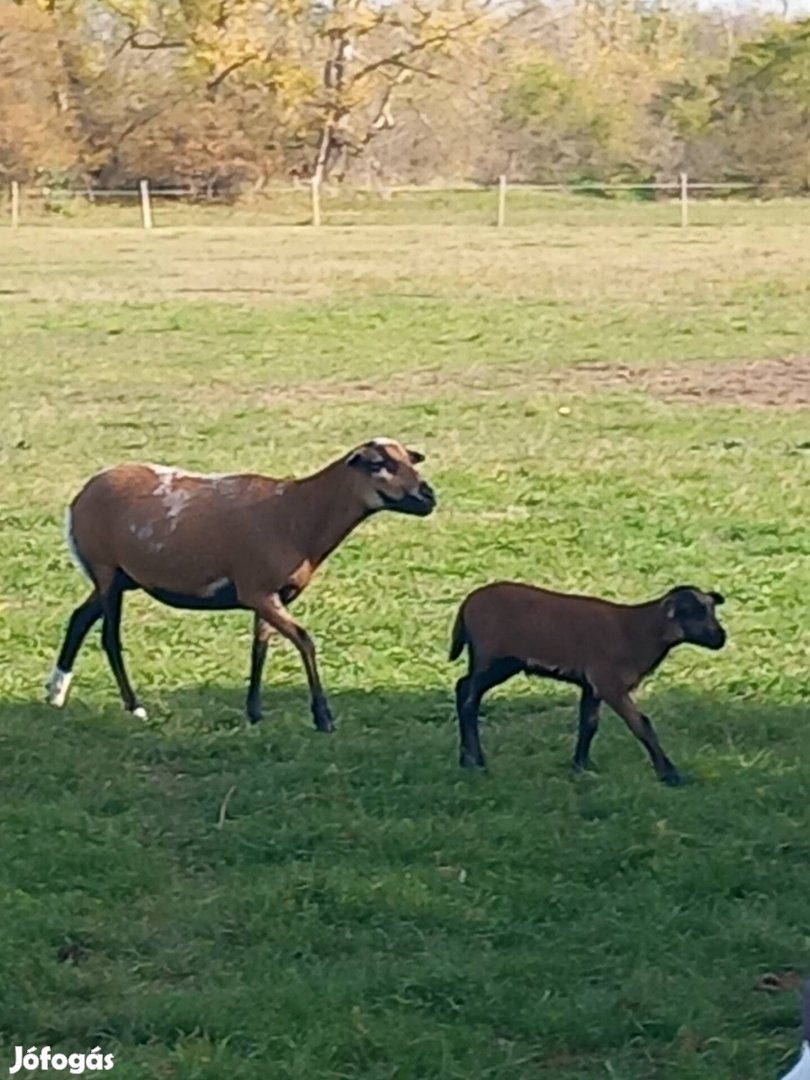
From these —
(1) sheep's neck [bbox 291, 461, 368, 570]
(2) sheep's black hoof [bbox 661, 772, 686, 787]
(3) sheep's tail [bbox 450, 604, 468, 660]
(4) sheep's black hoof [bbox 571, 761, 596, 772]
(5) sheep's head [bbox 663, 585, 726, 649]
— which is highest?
A: (1) sheep's neck [bbox 291, 461, 368, 570]

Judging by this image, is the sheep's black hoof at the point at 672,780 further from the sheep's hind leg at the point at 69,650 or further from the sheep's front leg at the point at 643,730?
the sheep's hind leg at the point at 69,650

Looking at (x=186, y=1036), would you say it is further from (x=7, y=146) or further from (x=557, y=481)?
(x=7, y=146)

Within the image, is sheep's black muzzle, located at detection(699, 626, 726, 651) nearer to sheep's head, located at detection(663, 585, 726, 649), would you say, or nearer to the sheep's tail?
sheep's head, located at detection(663, 585, 726, 649)

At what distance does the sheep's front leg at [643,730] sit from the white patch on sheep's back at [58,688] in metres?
2.09

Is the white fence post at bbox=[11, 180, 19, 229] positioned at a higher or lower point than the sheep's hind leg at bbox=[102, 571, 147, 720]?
lower

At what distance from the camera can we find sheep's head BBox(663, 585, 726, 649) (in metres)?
6.05

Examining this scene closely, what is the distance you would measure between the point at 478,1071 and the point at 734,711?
301cm

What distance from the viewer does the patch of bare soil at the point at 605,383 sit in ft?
50.1

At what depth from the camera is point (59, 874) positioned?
5.28 m

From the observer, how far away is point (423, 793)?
5953 mm

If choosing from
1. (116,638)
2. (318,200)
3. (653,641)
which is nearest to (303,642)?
(116,638)

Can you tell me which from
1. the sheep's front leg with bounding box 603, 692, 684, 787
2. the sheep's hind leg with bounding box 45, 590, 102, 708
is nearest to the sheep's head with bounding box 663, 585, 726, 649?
the sheep's front leg with bounding box 603, 692, 684, 787

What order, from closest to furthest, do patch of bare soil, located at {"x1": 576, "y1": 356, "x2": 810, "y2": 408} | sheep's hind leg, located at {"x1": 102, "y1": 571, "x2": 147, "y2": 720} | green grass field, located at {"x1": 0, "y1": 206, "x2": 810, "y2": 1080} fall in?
green grass field, located at {"x1": 0, "y1": 206, "x2": 810, "y2": 1080} → sheep's hind leg, located at {"x1": 102, "y1": 571, "x2": 147, "y2": 720} → patch of bare soil, located at {"x1": 576, "y1": 356, "x2": 810, "y2": 408}

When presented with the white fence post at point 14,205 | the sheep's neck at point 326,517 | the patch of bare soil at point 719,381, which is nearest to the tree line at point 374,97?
the white fence post at point 14,205
